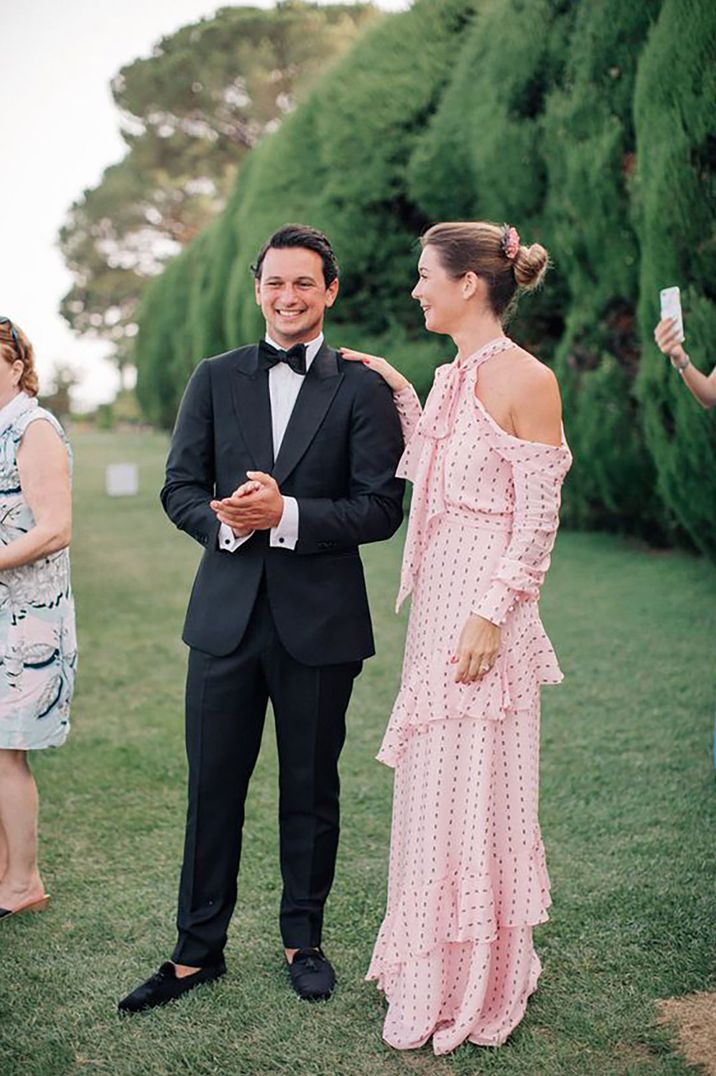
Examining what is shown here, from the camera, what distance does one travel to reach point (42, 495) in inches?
144

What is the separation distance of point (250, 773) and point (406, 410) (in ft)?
3.50

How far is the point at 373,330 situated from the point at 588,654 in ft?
24.8

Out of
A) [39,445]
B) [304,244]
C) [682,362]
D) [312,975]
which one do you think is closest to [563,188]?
[682,362]

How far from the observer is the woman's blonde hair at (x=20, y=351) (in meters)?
3.73

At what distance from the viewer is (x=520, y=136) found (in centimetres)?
1112

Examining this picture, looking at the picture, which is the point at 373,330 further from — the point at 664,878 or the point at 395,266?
the point at 664,878

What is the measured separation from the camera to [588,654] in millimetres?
7219

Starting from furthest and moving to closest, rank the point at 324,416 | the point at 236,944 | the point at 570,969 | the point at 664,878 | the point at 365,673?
the point at 365,673
the point at 664,878
the point at 236,944
the point at 570,969
the point at 324,416

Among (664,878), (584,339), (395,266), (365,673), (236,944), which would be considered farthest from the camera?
(395,266)

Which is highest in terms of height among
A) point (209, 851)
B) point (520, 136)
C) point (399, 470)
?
point (520, 136)

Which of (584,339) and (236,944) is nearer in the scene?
(236,944)

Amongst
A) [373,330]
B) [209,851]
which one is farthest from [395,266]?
[209,851]

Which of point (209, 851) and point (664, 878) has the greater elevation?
point (209, 851)

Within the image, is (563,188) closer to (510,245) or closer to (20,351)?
(20,351)
